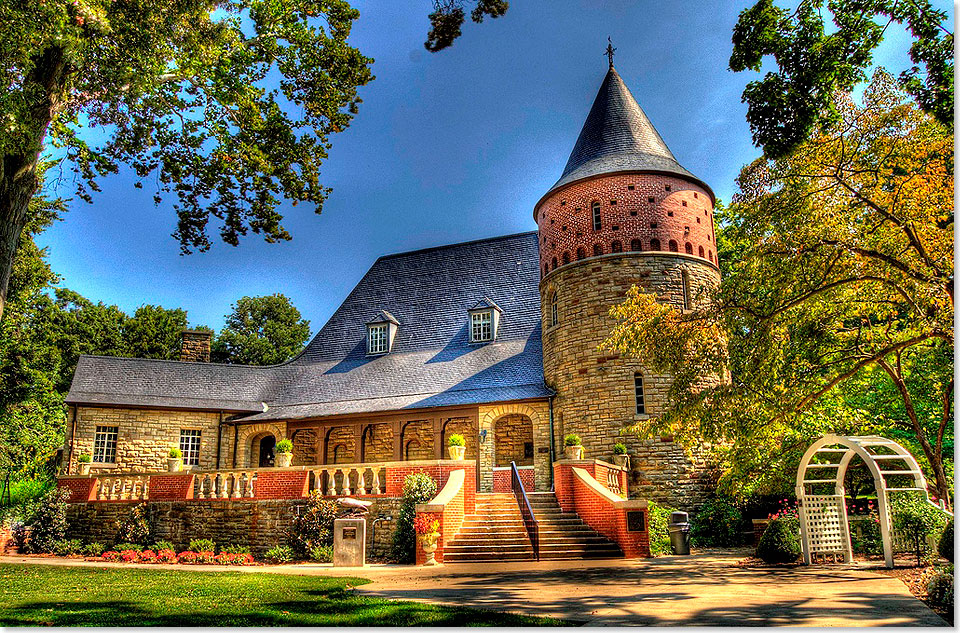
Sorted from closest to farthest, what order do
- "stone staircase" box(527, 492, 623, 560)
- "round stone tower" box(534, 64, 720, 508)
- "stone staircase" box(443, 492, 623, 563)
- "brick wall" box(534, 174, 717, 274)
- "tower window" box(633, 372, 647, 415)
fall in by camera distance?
"stone staircase" box(443, 492, 623, 563) → "stone staircase" box(527, 492, 623, 560) → "round stone tower" box(534, 64, 720, 508) → "tower window" box(633, 372, 647, 415) → "brick wall" box(534, 174, 717, 274)

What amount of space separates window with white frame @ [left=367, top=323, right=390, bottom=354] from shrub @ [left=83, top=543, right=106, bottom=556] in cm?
1125

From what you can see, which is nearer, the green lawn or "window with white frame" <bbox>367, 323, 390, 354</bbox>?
the green lawn

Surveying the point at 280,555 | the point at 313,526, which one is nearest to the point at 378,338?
the point at 313,526

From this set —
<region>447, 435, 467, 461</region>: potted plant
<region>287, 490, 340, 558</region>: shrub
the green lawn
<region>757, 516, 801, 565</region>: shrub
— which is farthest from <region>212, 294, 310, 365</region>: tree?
<region>757, 516, 801, 565</region>: shrub

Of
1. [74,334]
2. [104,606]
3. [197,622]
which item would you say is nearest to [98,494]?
[104,606]

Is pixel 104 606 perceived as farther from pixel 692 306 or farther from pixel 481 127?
pixel 692 306

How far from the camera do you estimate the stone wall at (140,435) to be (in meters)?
20.5

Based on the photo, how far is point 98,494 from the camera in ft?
52.6

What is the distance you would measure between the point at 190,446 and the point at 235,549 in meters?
9.05

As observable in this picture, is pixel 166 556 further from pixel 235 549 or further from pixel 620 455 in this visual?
pixel 620 455

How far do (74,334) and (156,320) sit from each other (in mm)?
4394

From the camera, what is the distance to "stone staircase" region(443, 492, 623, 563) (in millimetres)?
12016

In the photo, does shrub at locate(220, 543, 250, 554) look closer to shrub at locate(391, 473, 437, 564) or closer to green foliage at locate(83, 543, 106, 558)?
green foliage at locate(83, 543, 106, 558)

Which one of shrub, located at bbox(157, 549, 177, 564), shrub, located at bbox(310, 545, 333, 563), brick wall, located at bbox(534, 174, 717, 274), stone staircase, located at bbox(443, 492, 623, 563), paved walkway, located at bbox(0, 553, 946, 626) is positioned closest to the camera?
paved walkway, located at bbox(0, 553, 946, 626)
